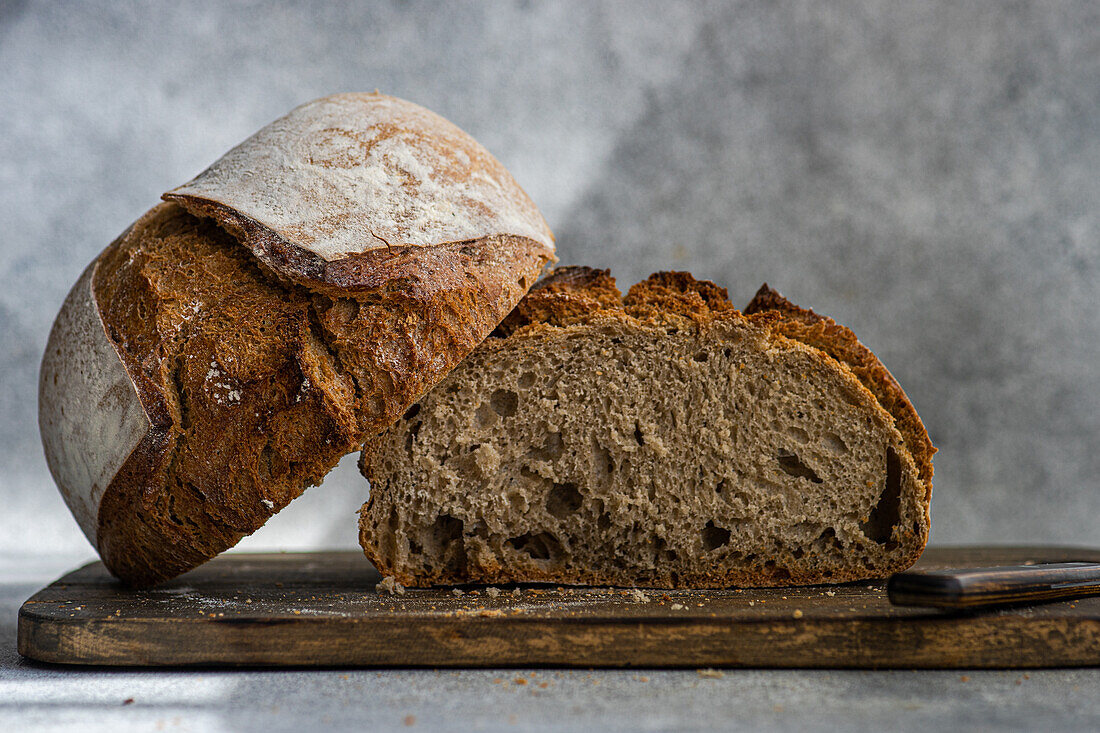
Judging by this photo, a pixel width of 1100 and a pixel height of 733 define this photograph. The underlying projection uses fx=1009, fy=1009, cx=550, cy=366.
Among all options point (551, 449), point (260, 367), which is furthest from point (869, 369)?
point (260, 367)

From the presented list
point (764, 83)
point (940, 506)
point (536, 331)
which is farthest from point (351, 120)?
point (940, 506)

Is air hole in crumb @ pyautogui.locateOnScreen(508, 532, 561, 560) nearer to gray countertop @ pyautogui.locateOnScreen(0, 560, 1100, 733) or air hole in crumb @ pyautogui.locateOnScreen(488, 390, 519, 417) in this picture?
air hole in crumb @ pyautogui.locateOnScreen(488, 390, 519, 417)

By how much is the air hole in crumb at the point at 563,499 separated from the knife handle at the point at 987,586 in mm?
865

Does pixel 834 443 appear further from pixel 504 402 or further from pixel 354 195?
pixel 354 195

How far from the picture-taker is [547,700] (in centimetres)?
192

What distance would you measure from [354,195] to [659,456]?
1003 mm

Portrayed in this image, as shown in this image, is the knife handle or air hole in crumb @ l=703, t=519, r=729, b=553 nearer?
the knife handle

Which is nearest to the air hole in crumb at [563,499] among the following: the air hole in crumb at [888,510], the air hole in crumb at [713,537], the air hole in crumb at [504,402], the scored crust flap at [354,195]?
the air hole in crumb at [504,402]

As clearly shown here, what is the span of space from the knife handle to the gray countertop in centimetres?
16

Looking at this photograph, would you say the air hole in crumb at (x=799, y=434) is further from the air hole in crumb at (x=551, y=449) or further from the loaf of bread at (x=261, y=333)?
the loaf of bread at (x=261, y=333)

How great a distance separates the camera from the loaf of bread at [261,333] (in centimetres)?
231

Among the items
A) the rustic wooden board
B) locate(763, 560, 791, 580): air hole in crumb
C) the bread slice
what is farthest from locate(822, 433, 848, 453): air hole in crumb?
the rustic wooden board

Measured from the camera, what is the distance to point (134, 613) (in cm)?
224

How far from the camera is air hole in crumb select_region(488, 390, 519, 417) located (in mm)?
2633
